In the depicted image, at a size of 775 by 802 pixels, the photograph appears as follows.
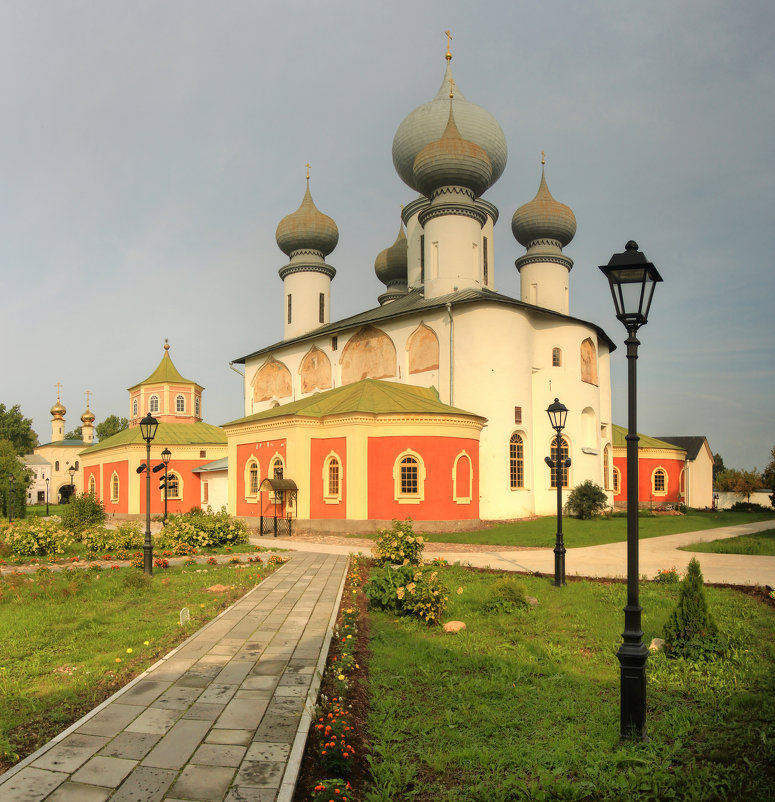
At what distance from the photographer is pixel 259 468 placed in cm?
2502

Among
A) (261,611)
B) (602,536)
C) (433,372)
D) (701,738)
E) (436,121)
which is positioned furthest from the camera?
(436,121)

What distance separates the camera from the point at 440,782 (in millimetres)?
4203

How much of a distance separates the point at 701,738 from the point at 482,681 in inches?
73.7

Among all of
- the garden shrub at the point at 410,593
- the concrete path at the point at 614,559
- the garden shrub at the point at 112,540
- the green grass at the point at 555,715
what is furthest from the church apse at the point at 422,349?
the green grass at the point at 555,715

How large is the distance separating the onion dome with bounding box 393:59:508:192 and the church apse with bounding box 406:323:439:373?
29.5 ft

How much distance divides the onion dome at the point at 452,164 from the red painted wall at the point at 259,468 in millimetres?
13775

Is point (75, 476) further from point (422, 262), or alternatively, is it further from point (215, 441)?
point (422, 262)

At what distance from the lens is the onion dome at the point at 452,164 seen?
95.3 feet

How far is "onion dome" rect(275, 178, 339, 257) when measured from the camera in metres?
37.2

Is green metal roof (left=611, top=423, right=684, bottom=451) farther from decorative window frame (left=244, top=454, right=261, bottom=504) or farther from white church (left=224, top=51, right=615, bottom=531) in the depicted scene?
decorative window frame (left=244, top=454, right=261, bottom=504)

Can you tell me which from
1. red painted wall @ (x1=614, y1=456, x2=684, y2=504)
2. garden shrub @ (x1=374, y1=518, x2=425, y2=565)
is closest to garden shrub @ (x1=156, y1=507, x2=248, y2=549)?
garden shrub @ (x1=374, y1=518, x2=425, y2=565)

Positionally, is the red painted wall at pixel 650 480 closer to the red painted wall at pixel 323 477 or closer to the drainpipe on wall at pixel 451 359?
the drainpipe on wall at pixel 451 359

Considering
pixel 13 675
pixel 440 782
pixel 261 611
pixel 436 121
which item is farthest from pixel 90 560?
pixel 436 121

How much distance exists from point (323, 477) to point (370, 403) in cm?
300
